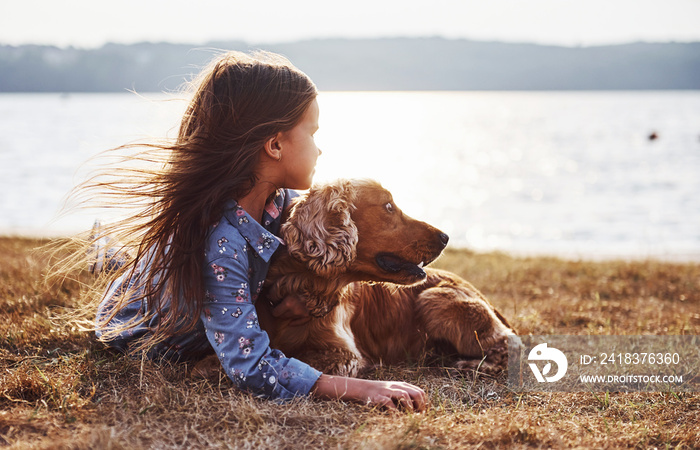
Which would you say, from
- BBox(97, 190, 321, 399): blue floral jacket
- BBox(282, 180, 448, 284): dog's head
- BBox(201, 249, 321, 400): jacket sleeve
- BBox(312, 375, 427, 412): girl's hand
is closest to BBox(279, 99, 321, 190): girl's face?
BBox(282, 180, 448, 284): dog's head

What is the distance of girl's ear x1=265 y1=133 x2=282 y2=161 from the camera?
3.19 meters

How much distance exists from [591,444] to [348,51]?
122 metres

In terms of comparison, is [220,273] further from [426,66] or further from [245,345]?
[426,66]

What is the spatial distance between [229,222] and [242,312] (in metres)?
0.45

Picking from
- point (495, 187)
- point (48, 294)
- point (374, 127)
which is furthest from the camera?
point (374, 127)

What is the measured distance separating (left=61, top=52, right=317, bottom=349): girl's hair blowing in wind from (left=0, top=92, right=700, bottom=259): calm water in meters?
0.24

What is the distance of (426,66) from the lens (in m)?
130

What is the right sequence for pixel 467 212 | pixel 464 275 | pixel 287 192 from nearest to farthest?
pixel 287 192 → pixel 464 275 → pixel 467 212

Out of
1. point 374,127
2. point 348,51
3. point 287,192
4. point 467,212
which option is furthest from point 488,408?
point 348,51

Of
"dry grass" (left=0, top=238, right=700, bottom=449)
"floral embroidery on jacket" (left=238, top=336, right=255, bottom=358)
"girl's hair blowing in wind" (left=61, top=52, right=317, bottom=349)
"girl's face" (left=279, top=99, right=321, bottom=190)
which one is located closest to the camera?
"dry grass" (left=0, top=238, right=700, bottom=449)

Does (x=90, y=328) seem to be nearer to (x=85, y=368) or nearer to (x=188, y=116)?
(x=85, y=368)

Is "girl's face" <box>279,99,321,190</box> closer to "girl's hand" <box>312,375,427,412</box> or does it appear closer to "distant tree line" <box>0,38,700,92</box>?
"girl's hand" <box>312,375,427,412</box>

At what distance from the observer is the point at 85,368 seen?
3324 mm

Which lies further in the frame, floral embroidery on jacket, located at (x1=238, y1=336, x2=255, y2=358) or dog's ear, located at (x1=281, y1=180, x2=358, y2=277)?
dog's ear, located at (x1=281, y1=180, x2=358, y2=277)
